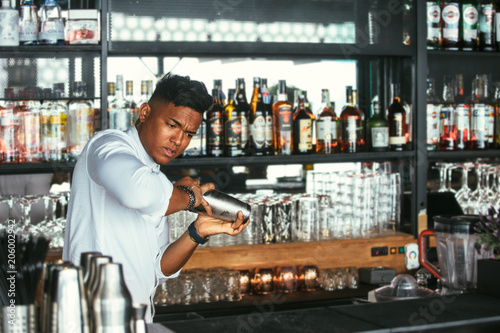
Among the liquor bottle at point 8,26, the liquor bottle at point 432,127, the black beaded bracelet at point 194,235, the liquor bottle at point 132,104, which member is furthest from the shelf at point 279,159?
the black beaded bracelet at point 194,235

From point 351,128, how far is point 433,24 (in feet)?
2.43

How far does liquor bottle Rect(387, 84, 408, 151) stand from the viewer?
3264 mm

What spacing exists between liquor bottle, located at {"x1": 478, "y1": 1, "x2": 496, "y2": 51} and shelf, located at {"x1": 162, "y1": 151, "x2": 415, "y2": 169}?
78 centimetres

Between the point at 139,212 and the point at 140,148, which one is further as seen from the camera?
the point at 140,148

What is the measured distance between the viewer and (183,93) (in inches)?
70.9

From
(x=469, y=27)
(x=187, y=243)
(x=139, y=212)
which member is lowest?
(x=187, y=243)

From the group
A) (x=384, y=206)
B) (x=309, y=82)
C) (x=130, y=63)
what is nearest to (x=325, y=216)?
(x=384, y=206)

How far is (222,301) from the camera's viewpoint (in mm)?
2871

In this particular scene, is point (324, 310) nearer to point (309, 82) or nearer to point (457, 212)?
point (457, 212)

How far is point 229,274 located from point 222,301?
13cm

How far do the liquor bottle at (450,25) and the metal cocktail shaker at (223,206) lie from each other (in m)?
2.10

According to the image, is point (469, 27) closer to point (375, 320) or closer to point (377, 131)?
point (377, 131)

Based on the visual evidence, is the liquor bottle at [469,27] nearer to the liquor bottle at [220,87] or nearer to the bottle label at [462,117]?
the bottle label at [462,117]

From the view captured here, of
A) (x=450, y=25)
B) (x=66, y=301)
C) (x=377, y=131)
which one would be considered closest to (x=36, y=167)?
(x=377, y=131)
